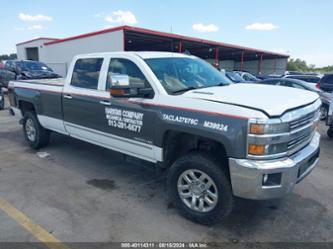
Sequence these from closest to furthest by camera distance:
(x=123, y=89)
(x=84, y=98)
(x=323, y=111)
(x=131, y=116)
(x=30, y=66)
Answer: (x=123, y=89) < (x=131, y=116) < (x=84, y=98) < (x=323, y=111) < (x=30, y=66)

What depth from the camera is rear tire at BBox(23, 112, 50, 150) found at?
6074 millimetres

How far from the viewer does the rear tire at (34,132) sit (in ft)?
19.9

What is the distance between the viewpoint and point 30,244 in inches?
119

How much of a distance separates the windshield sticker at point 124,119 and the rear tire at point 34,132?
2.47m


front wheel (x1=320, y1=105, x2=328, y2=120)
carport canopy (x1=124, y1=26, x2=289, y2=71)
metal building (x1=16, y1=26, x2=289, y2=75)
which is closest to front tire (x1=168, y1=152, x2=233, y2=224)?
front wheel (x1=320, y1=105, x2=328, y2=120)

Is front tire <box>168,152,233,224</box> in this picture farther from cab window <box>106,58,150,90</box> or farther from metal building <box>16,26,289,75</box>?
metal building <box>16,26,289,75</box>

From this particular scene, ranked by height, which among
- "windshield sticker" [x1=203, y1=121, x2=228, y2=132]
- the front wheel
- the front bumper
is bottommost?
the front wheel

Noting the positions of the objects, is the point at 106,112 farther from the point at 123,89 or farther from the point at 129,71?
the point at 123,89

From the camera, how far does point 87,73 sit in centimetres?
480

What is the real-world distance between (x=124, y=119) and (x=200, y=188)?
4.69 ft

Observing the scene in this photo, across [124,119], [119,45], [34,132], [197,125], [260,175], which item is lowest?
[34,132]

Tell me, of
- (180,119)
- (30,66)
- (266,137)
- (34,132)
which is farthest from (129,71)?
(30,66)

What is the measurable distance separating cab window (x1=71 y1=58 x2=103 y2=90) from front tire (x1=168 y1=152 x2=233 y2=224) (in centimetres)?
202

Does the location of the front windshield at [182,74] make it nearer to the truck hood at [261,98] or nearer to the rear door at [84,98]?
the truck hood at [261,98]
